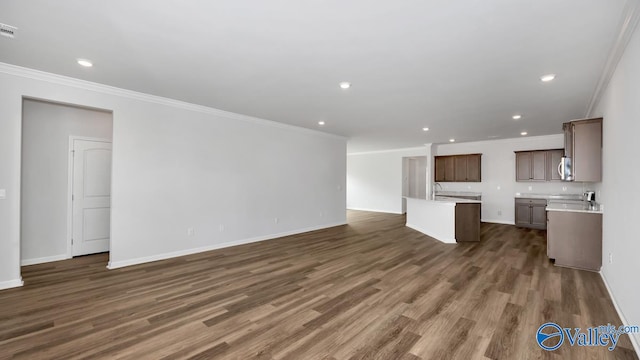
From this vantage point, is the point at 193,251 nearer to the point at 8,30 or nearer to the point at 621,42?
the point at 8,30

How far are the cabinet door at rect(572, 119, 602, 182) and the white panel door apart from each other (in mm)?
7437

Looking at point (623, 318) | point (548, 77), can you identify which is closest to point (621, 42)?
point (548, 77)

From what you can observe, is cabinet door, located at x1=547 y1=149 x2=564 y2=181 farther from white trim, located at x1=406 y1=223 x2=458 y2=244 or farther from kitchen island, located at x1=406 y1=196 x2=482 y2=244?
white trim, located at x1=406 y1=223 x2=458 y2=244

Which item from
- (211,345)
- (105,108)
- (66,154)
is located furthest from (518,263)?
(66,154)

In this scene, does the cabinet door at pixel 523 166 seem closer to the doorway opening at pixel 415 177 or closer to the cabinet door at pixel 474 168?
the cabinet door at pixel 474 168

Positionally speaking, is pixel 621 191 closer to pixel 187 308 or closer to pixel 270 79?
pixel 270 79

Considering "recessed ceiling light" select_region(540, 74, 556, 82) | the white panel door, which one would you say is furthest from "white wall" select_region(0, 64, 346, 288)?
"recessed ceiling light" select_region(540, 74, 556, 82)

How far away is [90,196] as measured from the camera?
477 cm

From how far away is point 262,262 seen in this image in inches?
172

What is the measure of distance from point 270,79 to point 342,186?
5040 mm

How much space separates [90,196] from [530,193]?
10.3m

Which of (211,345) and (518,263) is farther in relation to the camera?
(518,263)

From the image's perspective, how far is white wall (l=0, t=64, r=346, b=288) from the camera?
3.36 m

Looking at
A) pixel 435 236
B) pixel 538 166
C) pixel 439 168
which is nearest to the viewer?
pixel 435 236
